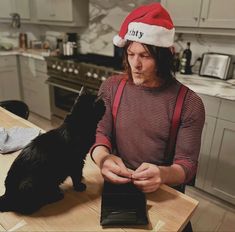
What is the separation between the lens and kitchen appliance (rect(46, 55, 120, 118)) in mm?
2721

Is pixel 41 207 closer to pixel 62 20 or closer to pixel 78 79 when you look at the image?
pixel 78 79

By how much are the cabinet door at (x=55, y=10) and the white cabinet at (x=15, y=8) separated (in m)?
0.29

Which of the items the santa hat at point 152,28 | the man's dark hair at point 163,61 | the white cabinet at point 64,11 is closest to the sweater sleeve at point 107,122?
the man's dark hair at point 163,61

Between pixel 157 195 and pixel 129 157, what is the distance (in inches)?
13.3

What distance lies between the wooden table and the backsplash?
1972 mm

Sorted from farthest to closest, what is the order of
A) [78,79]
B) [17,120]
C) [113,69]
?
1. [78,79]
2. [113,69]
3. [17,120]

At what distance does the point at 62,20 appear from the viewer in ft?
10.6

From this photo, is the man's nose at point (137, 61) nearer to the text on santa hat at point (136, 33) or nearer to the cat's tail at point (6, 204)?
the text on santa hat at point (136, 33)

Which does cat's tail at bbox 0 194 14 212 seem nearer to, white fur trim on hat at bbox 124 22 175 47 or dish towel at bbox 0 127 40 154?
dish towel at bbox 0 127 40 154

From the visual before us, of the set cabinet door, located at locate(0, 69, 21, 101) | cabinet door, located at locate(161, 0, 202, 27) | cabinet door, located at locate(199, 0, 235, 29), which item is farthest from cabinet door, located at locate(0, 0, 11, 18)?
cabinet door, located at locate(199, 0, 235, 29)

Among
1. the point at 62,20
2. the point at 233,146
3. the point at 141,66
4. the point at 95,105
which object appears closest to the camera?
the point at 95,105

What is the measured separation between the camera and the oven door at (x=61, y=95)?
10.00 ft

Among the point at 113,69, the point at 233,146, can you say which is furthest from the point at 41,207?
the point at 113,69

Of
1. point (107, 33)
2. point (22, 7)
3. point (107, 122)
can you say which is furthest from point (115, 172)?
point (22, 7)
